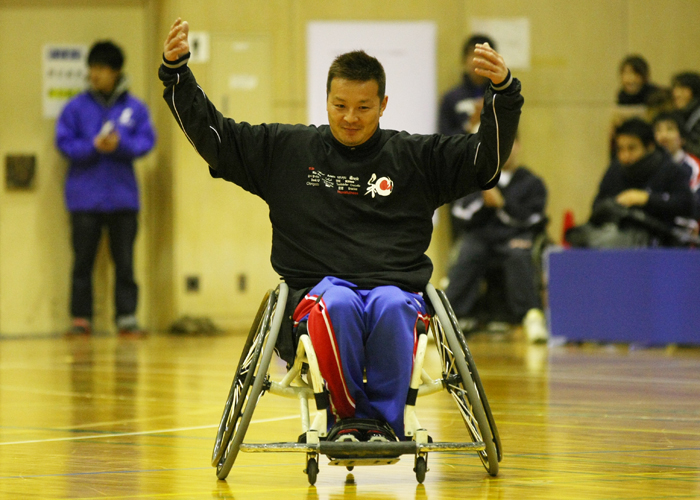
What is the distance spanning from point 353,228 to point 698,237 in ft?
14.2

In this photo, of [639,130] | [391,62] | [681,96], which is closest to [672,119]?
[639,130]

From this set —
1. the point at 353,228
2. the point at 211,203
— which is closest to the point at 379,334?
the point at 353,228

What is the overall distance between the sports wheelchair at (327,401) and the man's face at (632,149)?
4336 millimetres

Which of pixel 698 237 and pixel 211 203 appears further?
pixel 211 203

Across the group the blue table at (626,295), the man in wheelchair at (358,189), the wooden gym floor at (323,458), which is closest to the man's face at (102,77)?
the wooden gym floor at (323,458)

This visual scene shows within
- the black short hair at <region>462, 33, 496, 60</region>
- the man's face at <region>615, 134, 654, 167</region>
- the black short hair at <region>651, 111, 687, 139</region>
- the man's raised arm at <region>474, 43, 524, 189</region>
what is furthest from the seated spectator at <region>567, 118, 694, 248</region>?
the man's raised arm at <region>474, 43, 524, 189</region>

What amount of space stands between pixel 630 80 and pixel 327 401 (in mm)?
5510

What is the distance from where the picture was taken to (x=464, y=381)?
7.68ft

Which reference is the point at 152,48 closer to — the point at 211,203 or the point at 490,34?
the point at 211,203

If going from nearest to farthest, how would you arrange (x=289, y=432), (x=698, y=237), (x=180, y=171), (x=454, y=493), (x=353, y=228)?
(x=454, y=493) → (x=353, y=228) → (x=289, y=432) → (x=698, y=237) → (x=180, y=171)

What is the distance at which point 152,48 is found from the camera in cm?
788

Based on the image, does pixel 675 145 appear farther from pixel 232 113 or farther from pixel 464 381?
pixel 464 381

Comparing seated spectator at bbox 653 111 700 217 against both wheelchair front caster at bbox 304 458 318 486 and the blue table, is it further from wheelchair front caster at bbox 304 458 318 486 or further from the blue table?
wheelchair front caster at bbox 304 458 318 486

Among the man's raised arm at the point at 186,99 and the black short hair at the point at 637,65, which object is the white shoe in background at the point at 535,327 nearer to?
the black short hair at the point at 637,65
